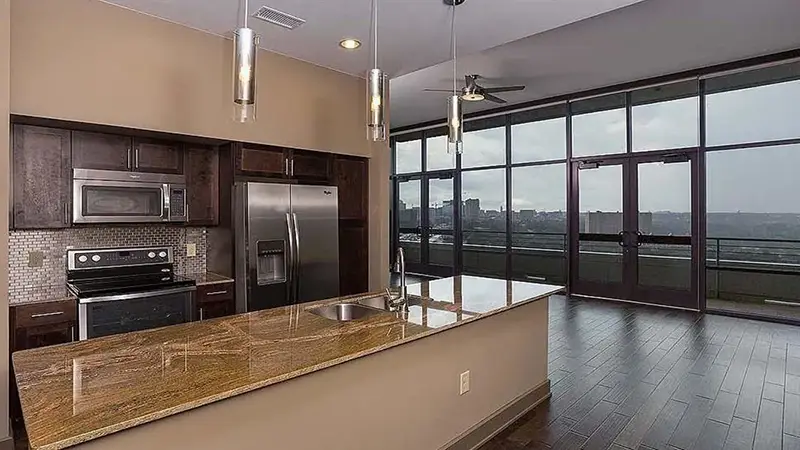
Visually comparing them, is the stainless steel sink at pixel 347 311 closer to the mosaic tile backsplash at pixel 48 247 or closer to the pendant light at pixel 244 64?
the pendant light at pixel 244 64

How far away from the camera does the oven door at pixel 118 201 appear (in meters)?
3.33

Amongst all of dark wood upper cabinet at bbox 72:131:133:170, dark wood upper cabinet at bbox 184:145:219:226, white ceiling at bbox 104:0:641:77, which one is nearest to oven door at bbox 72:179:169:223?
dark wood upper cabinet at bbox 72:131:133:170

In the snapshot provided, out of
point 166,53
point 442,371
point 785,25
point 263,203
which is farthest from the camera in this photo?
point 785,25

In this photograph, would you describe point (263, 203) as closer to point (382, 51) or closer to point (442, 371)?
point (382, 51)

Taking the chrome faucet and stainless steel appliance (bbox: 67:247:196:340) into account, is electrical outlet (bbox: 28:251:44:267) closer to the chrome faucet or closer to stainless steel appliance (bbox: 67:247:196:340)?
stainless steel appliance (bbox: 67:247:196:340)

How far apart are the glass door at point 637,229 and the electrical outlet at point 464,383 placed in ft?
17.1

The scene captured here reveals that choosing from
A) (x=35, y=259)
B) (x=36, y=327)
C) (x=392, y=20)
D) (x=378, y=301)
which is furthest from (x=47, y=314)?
(x=392, y=20)

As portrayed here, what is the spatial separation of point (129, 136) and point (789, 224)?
7.27m

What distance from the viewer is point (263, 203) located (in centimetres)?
396

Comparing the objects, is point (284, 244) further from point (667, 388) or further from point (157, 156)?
point (667, 388)

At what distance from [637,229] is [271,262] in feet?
17.9

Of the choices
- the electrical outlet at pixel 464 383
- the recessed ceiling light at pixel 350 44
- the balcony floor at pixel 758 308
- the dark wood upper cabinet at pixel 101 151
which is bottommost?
the balcony floor at pixel 758 308

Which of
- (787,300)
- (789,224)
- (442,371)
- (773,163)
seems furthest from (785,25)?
(442,371)

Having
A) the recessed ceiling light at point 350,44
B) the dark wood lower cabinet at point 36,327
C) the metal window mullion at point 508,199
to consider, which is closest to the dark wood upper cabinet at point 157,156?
the dark wood lower cabinet at point 36,327
